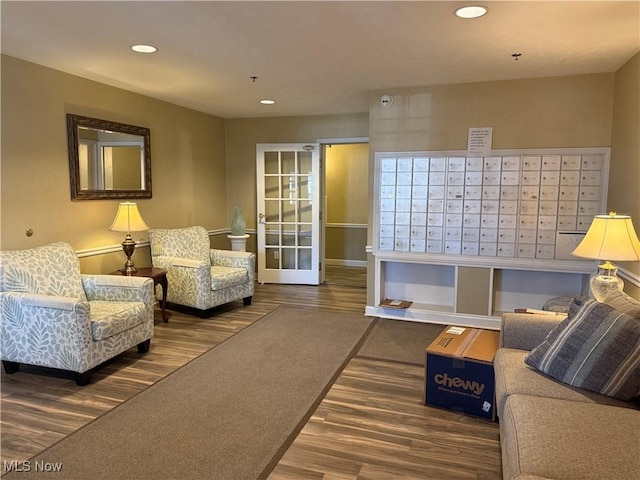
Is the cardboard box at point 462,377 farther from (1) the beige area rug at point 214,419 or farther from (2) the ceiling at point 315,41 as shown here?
(2) the ceiling at point 315,41

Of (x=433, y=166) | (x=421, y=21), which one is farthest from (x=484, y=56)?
(x=433, y=166)

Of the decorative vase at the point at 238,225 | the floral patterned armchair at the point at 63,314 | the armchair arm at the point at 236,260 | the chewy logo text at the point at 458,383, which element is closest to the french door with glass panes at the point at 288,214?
the decorative vase at the point at 238,225

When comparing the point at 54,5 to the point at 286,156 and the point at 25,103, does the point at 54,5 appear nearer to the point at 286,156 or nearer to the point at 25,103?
the point at 25,103

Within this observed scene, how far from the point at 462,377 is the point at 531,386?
0.66 m

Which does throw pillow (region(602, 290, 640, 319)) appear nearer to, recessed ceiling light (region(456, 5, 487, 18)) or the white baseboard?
recessed ceiling light (region(456, 5, 487, 18))

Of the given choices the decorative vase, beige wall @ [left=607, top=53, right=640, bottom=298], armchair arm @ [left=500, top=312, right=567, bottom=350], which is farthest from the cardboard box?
the decorative vase

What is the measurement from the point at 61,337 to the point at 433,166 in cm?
326

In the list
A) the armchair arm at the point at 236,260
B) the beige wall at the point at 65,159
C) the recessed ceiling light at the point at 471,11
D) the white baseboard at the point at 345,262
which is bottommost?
the white baseboard at the point at 345,262

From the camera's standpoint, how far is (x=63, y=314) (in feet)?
8.85

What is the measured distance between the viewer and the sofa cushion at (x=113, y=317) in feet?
9.22

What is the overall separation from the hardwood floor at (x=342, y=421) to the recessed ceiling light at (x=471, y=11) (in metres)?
2.23

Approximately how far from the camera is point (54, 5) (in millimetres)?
2289

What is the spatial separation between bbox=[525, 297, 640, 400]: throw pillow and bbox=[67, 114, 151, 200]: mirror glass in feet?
12.3

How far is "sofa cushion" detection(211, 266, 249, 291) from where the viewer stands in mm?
4238
